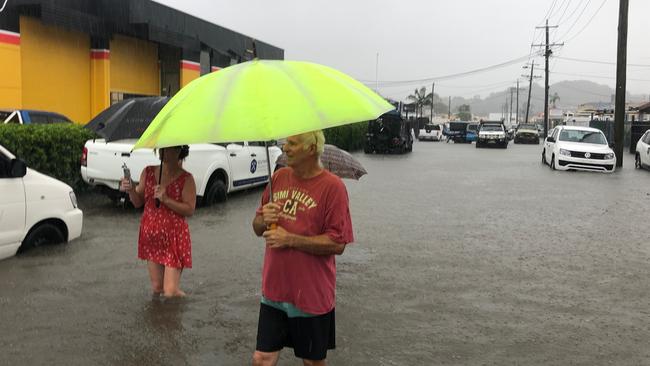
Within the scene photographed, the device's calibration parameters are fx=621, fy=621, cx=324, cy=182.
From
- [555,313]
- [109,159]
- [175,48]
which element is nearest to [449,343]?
[555,313]

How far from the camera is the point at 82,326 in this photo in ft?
15.8

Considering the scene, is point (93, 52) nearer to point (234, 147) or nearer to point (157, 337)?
point (234, 147)

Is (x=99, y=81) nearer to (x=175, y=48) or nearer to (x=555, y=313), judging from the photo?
(x=175, y=48)

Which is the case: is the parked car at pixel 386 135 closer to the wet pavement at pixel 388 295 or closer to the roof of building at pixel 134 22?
the roof of building at pixel 134 22

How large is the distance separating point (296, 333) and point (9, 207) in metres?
4.31

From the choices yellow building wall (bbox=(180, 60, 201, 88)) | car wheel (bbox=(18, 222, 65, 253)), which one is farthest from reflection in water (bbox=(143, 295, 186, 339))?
yellow building wall (bbox=(180, 60, 201, 88))

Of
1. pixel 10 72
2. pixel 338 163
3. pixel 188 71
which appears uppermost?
pixel 188 71

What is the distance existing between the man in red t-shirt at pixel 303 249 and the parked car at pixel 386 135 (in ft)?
88.7

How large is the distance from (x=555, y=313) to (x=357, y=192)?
862 centimetres

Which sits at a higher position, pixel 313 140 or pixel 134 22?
pixel 134 22

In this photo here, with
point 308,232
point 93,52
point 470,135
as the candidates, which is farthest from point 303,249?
point 470,135

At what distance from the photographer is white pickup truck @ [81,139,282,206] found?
9547 mm

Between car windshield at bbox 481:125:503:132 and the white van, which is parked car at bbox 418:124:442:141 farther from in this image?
the white van

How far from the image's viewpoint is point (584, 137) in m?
21.0
